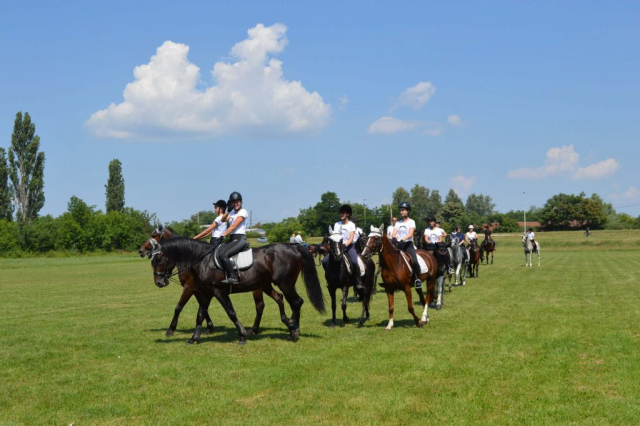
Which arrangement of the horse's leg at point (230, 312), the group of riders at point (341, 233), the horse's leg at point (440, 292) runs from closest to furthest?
the horse's leg at point (230, 312)
the group of riders at point (341, 233)
the horse's leg at point (440, 292)

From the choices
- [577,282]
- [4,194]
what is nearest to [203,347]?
[577,282]

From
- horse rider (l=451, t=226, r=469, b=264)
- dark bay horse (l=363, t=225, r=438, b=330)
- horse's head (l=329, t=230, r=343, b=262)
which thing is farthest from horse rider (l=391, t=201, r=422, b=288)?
Result: horse rider (l=451, t=226, r=469, b=264)

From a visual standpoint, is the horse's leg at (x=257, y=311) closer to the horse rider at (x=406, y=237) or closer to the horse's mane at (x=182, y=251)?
the horse's mane at (x=182, y=251)

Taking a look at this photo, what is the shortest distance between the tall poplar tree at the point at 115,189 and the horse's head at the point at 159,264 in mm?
93913

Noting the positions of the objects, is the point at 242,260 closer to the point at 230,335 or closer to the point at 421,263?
the point at 230,335

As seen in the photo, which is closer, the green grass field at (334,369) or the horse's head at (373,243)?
the green grass field at (334,369)

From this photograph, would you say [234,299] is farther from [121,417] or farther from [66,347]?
[121,417]

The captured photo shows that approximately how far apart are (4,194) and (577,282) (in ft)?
271

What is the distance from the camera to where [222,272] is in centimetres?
1177

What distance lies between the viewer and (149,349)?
1118 cm

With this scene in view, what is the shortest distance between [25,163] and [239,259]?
80.9m

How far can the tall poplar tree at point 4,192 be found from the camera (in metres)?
81.0

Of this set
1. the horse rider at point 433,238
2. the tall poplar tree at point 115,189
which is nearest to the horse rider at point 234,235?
the horse rider at point 433,238

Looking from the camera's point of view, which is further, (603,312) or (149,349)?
(603,312)
